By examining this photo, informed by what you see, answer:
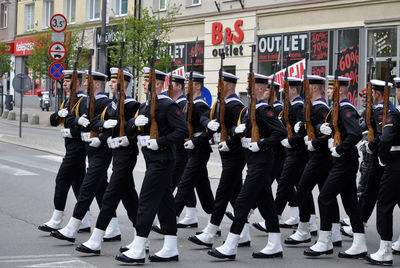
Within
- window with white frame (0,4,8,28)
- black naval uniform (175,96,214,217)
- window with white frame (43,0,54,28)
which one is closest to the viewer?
black naval uniform (175,96,214,217)

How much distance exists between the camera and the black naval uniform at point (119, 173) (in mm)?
7708

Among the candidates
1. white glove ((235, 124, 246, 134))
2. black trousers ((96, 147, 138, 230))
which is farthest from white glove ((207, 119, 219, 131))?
black trousers ((96, 147, 138, 230))

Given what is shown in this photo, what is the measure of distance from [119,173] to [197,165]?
166 cm

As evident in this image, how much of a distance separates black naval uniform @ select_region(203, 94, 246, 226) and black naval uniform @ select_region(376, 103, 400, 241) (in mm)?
1619

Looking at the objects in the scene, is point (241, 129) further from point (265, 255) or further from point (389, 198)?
point (389, 198)

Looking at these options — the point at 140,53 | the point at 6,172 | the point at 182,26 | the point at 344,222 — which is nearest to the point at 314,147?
the point at 344,222

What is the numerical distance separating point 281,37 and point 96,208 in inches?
686

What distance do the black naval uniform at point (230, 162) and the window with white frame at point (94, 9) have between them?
110ft

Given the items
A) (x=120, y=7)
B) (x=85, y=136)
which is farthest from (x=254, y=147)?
(x=120, y=7)

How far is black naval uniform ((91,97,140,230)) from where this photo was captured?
25.3 feet

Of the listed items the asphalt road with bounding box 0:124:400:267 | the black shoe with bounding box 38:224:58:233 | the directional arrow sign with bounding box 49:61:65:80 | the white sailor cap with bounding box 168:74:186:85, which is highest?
the directional arrow sign with bounding box 49:61:65:80

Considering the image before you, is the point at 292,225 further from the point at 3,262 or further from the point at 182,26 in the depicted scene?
the point at 182,26

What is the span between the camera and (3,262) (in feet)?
23.9

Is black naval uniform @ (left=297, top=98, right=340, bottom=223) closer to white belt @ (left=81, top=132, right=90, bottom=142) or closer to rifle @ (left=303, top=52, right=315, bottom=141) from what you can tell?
rifle @ (left=303, top=52, right=315, bottom=141)
